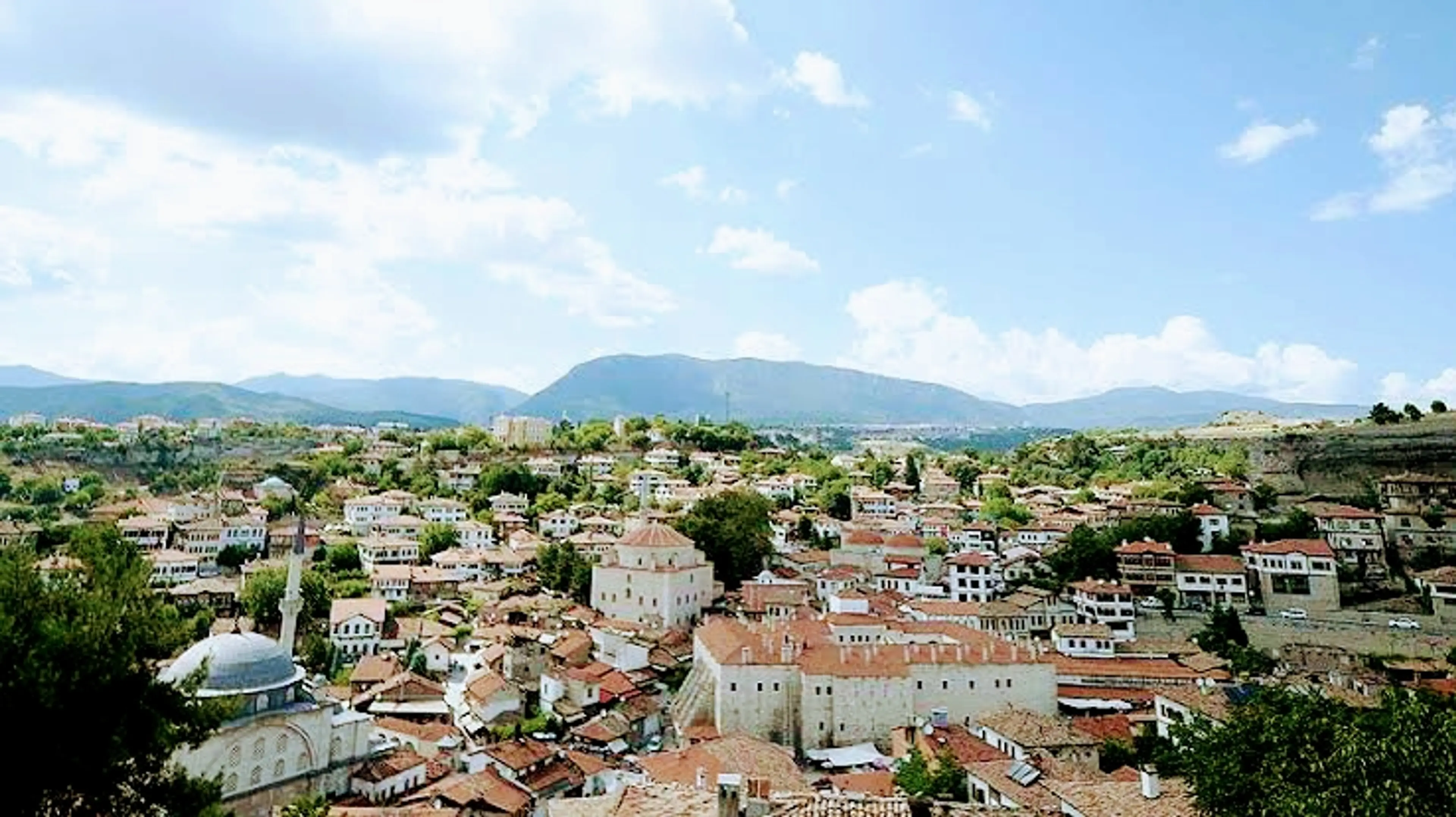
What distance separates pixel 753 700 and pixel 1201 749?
11.9 meters

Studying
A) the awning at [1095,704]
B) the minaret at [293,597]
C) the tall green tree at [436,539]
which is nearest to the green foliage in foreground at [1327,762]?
the awning at [1095,704]

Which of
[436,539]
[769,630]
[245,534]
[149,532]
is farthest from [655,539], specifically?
[149,532]

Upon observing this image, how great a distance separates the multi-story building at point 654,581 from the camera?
3158 centimetres

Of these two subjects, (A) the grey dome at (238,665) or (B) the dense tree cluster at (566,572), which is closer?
(A) the grey dome at (238,665)

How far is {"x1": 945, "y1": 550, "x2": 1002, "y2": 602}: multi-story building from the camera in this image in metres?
34.5

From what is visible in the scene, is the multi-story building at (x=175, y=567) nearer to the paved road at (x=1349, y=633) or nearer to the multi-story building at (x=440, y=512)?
the multi-story building at (x=440, y=512)

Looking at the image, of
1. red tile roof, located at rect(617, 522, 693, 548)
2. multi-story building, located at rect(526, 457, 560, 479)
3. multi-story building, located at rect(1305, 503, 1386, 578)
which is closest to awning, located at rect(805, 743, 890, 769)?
red tile roof, located at rect(617, 522, 693, 548)

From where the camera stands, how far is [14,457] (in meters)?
59.7

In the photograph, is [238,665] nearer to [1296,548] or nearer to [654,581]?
[654,581]

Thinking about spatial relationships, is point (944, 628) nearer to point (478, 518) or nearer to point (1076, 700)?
point (1076, 700)

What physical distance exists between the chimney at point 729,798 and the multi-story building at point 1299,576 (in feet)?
88.4

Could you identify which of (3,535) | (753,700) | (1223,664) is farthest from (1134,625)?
(3,535)

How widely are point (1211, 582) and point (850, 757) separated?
1739 cm

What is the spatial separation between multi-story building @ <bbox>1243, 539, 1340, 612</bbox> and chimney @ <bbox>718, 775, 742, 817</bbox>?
26950mm
